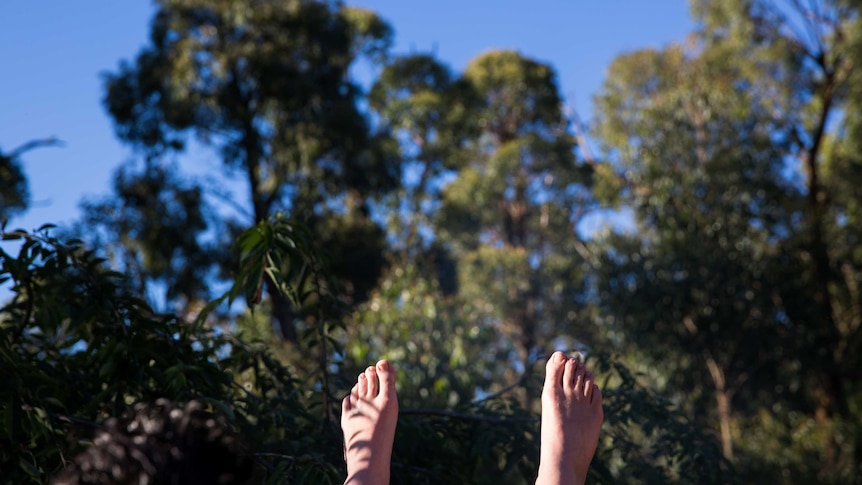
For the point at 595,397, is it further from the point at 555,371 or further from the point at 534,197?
the point at 534,197

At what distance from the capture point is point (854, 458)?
1148cm

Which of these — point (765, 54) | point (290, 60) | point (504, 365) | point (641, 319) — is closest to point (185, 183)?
point (290, 60)

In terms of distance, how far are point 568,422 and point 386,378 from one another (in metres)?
0.44

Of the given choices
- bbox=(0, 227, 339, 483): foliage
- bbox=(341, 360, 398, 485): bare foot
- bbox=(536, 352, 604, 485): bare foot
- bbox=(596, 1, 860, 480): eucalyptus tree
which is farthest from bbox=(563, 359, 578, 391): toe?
bbox=(596, 1, 860, 480): eucalyptus tree

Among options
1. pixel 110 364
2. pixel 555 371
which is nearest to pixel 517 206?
pixel 110 364

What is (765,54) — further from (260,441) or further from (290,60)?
(260,441)

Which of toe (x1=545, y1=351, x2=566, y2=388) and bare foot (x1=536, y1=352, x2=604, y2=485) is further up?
toe (x1=545, y1=351, x2=566, y2=388)

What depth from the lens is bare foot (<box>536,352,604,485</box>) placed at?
2289 mm

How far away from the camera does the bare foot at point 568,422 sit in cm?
229

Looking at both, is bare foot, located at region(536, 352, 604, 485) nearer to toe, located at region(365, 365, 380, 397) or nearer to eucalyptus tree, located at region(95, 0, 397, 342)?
toe, located at region(365, 365, 380, 397)

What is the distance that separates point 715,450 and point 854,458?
334 inches

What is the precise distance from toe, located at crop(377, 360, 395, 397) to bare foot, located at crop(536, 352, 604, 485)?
0.36 meters

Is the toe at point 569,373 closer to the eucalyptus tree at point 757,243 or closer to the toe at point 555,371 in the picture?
the toe at point 555,371

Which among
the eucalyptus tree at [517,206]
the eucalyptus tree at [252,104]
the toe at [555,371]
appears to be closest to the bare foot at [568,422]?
the toe at [555,371]
